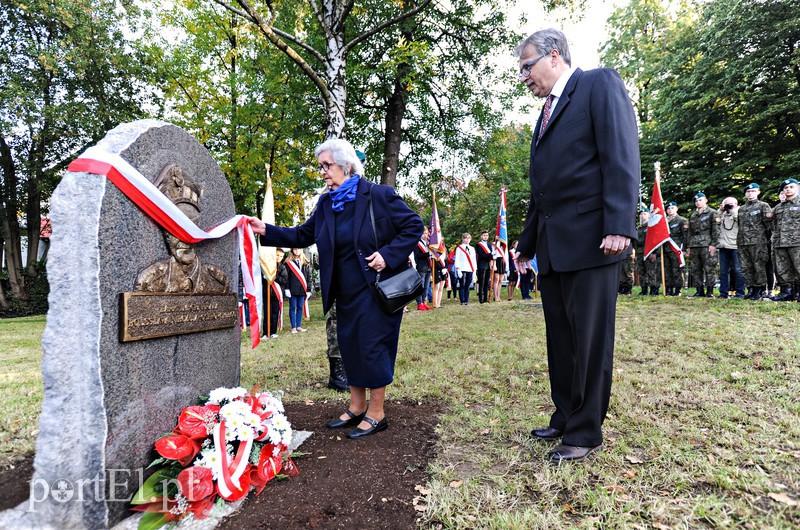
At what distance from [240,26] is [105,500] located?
619 centimetres

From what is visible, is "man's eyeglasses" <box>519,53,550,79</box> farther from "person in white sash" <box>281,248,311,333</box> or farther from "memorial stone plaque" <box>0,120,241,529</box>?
"person in white sash" <box>281,248,311,333</box>

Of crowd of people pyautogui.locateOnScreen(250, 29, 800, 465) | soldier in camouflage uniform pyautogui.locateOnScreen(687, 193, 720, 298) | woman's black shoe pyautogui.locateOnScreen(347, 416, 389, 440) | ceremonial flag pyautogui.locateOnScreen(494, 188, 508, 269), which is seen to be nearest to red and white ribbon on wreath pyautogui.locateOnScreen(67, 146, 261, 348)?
crowd of people pyautogui.locateOnScreen(250, 29, 800, 465)

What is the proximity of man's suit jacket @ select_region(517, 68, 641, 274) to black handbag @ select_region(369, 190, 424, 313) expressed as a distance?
0.88 metres

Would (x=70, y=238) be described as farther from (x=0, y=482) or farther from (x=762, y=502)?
(x=762, y=502)

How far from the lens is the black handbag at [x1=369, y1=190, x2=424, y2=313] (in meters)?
2.90

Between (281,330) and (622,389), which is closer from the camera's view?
(622,389)

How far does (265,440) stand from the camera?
248cm

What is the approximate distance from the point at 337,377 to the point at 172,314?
2.21 meters

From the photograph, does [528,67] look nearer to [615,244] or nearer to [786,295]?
[615,244]

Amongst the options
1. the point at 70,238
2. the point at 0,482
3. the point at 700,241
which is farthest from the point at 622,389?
the point at 700,241

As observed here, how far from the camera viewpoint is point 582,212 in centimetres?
245

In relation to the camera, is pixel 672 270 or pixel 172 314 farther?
pixel 672 270

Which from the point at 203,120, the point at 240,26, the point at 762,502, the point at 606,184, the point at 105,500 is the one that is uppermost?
the point at 203,120

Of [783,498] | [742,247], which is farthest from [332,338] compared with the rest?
[742,247]
